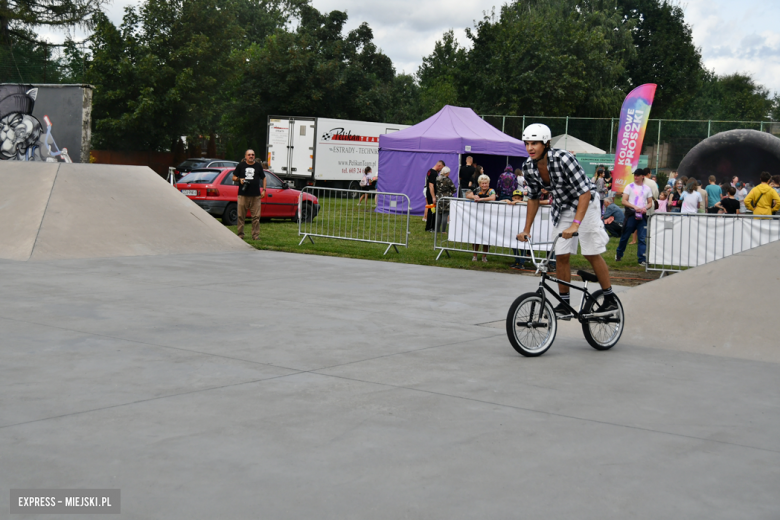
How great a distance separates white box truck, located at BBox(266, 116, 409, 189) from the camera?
34594 mm

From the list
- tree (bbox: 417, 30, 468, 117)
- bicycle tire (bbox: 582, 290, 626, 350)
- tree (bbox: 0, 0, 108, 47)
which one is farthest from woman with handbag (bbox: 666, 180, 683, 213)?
tree (bbox: 417, 30, 468, 117)

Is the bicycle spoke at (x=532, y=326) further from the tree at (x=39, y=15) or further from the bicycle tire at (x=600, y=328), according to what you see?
the tree at (x=39, y=15)

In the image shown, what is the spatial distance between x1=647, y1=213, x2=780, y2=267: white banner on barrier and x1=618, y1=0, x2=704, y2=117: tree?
169 ft

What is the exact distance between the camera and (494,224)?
14344mm

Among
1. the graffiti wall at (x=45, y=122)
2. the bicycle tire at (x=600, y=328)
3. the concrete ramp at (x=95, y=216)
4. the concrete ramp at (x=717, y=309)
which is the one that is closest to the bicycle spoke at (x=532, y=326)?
the bicycle tire at (x=600, y=328)

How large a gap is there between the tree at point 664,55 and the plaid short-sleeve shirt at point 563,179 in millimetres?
57660

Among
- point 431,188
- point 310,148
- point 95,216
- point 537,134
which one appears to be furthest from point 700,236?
point 310,148

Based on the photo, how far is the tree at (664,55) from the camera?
61312 mm

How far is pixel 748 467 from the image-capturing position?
13.6 ft

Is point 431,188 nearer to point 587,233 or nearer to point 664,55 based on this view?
Result: point 587,233

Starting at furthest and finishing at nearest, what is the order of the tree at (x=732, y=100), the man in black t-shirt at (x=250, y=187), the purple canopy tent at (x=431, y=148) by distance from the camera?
the tree at (x=732, y=100), the purple canopy tent at (x=431, y=148), the man in black t-shirt at (x=250, y=187)

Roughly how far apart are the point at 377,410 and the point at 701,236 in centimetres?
940

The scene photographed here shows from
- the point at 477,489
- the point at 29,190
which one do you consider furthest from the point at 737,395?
the point at 29,190

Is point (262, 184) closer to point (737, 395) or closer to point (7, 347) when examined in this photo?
point (7, 347)
